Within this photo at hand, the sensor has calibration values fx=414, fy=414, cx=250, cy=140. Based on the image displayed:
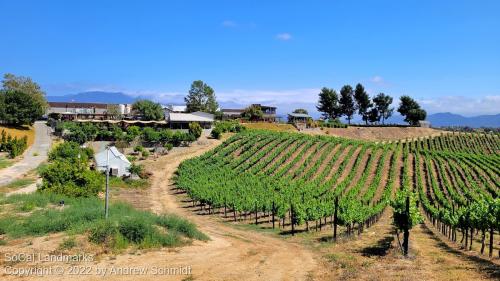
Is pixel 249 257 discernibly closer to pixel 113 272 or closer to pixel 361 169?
pixel 113 272

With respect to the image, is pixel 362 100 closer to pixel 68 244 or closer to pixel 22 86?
pixel 22 86

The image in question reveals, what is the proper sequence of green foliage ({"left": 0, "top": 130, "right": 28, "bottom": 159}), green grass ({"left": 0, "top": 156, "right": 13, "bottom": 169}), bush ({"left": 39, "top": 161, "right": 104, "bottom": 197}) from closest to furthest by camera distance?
1. bush ({"left": 39, "top": 161, "right": 104, "bottom": 197})
2. green grass ({"left": 0, "top": 156, "right": 13, "bottom": 169})
3. green foliage ({"left": 0, "top": 130, "right": 28, "bottom": 159})

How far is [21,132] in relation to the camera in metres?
88.2

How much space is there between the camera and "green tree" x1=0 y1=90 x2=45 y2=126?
294 ft

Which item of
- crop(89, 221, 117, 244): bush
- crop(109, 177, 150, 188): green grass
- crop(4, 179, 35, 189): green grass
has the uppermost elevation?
crop(89, 221, 117, 244): bush

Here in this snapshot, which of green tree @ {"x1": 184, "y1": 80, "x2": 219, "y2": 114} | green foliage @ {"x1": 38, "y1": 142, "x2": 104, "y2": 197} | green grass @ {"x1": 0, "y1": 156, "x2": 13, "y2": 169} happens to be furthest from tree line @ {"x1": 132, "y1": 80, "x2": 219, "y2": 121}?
green foliage @ {"x1": 38, "y1": 142, "x2": 104, "y2": 197}

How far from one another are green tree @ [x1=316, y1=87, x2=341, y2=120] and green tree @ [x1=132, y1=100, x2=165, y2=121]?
54.9 meters

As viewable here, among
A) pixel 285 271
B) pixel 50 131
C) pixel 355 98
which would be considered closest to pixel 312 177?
pixel 285 271

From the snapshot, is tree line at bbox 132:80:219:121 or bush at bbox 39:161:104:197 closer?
bush at bbox 39:161:104:197

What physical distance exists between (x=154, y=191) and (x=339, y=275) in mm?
39684

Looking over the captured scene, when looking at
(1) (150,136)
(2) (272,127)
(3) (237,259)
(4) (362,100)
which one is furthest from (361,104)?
(3) (237,259)

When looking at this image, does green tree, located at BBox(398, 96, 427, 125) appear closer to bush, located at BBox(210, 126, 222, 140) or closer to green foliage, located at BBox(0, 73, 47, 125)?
bush, located at BBox(210, 126, 222, 140)

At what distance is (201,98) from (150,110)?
1826cm

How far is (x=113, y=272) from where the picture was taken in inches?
702
